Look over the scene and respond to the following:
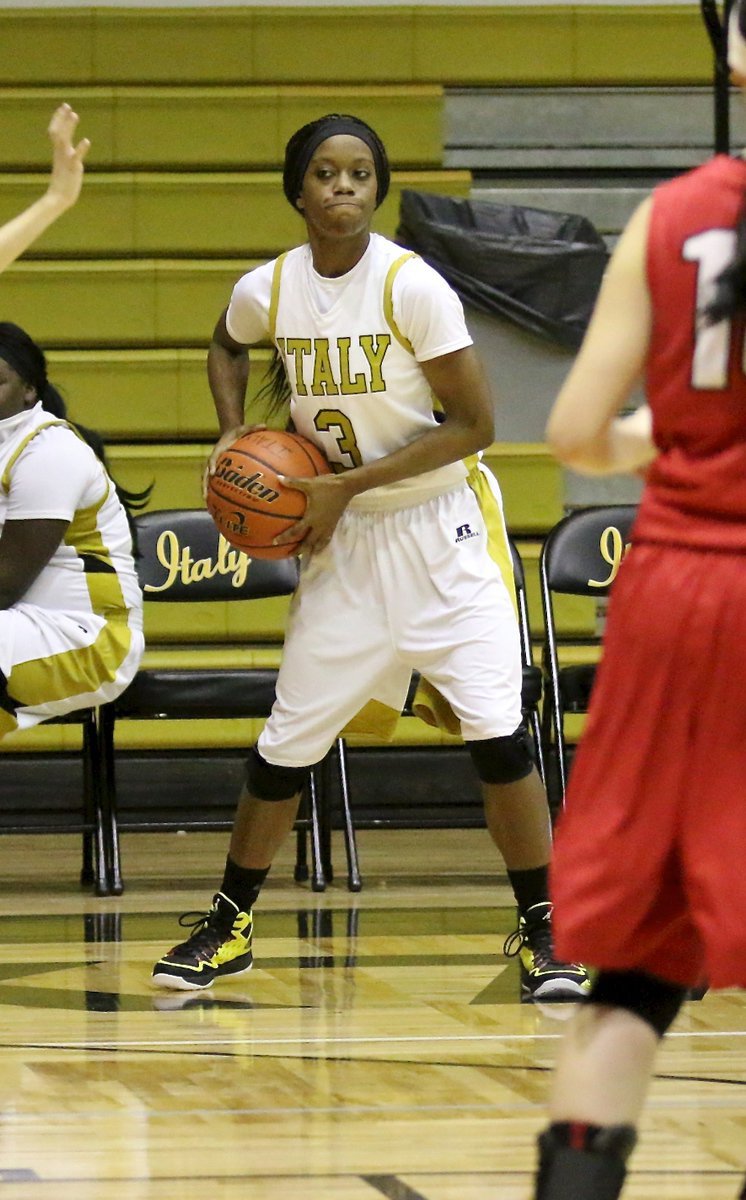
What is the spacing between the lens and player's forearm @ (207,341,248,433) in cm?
419

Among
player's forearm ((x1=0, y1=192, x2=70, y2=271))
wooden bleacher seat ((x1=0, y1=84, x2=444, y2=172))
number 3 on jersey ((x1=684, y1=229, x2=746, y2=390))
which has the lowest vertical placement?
number 3 on jersey ((x1=684, y1=229, x2=746, y2=390))

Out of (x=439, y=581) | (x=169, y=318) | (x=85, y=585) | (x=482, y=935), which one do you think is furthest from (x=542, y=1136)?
(x=169, y=318)

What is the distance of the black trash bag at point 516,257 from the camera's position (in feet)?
23.7

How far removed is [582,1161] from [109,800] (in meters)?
3.95

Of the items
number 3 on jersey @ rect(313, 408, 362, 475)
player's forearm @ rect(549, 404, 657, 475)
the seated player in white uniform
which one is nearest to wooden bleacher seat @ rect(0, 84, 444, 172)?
the seated player in white uniform

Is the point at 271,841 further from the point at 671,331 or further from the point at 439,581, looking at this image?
the point at 671,331

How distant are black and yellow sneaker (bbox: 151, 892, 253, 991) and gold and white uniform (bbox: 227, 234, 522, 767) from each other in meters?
0.39

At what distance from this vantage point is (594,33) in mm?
7719

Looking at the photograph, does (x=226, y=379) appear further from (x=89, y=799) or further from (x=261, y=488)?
(x=89, y=799)

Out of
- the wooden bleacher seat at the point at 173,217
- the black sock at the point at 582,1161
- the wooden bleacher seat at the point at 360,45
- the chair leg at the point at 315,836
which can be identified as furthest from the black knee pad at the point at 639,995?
the wooden bleacher seat at the point at 360,45

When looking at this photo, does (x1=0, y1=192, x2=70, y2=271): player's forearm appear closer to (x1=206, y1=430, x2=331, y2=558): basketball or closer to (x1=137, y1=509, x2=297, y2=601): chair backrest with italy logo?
(x1=206, y1=430, x2=331, y2=558): basketball

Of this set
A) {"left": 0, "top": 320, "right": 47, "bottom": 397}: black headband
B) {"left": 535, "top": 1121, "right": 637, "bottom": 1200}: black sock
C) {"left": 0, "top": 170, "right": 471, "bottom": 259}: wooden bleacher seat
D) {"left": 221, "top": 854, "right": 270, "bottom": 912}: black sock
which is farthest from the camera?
{"left": 0, "top": 170, "right": 471, "bottom": 259}: wooden bleacher seat

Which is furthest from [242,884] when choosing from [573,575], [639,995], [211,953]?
[639,995]

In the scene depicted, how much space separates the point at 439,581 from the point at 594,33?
14.7 ft
